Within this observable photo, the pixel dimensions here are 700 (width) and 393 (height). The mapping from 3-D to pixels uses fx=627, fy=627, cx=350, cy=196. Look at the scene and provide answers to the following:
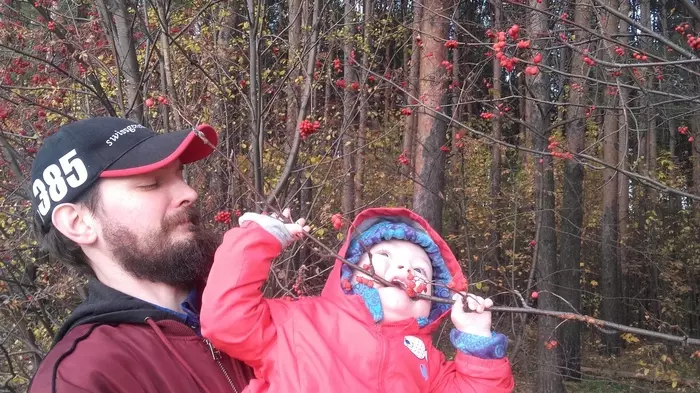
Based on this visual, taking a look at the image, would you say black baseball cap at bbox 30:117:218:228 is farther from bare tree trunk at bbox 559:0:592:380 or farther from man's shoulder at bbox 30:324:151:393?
bare tree trunk at bbox 559:0:592:380

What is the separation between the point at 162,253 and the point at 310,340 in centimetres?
49

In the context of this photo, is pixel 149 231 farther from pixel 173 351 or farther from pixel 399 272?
pixel 399 272

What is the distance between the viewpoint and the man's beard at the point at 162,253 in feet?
5.78

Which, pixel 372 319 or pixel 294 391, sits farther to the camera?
pixel 372 319

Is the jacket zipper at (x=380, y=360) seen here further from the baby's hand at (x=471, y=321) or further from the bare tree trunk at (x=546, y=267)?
the bare tree trunk at (x=546, y=267)

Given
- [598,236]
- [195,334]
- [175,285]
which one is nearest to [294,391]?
[195,334]

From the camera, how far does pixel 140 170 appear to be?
1.75 m

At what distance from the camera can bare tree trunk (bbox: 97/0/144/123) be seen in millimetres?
2953

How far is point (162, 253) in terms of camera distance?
177 centimetres

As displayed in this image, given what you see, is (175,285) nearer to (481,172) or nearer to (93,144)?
(93,144)

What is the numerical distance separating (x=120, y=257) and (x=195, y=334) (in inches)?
12.0

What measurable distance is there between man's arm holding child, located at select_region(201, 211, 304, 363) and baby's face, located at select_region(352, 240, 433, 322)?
338 millimetres

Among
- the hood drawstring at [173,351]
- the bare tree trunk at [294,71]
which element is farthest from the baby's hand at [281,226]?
the bare tree trunk at [294,71]

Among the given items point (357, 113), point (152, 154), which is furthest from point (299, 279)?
point (357, 113)
